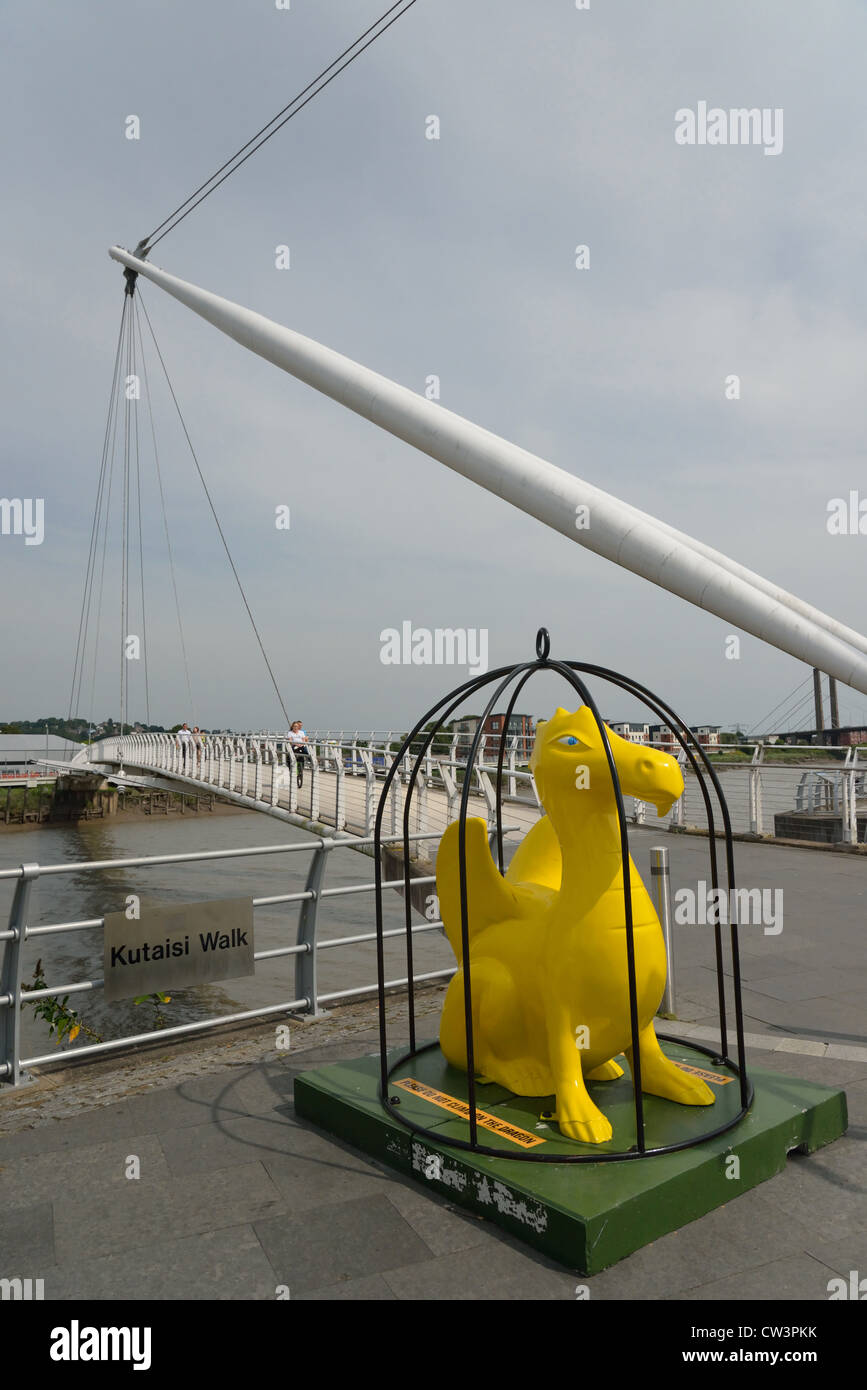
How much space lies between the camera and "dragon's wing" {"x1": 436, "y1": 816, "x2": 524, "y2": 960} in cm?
405

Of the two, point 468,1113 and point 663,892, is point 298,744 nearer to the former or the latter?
point 663,892

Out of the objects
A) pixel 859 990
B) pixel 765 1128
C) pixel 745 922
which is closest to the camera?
pixel 765 1128

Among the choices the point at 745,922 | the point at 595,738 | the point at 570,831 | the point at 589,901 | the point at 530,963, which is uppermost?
the point at 595,738

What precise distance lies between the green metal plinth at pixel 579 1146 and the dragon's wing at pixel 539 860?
0.96 metres

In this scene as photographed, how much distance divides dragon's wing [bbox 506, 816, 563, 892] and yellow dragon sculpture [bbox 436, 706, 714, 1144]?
335 mm

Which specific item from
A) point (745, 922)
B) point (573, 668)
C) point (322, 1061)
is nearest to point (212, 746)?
point (745, 922)

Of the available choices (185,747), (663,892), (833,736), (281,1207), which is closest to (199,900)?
(663,892)

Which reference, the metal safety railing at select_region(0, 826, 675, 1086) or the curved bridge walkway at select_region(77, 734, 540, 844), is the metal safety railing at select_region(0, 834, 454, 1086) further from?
the curved bridge walkway at select_region(77, 734, 540, 844)

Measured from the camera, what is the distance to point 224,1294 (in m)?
2.88

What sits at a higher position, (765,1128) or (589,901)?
(589,901)

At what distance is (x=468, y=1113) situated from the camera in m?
3.78

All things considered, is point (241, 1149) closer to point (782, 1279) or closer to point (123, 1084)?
point (123, 1084)

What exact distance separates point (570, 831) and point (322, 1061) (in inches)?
90.9

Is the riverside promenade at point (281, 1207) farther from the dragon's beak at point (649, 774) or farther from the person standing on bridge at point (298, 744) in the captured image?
the person standing on bridge at point (298, 744)
